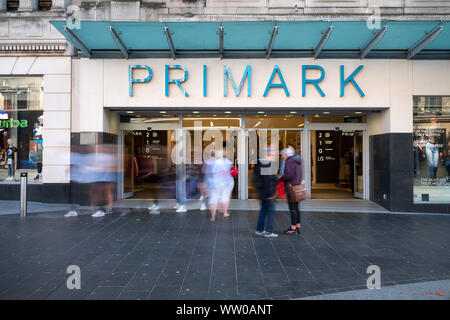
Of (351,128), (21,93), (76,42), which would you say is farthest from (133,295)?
(21,93)

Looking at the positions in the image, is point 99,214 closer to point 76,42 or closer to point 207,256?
point 207,256

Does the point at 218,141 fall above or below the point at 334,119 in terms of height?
below

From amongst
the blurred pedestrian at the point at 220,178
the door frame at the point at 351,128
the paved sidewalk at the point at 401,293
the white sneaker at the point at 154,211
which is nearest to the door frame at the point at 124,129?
the white sneaker at the point at 154,211

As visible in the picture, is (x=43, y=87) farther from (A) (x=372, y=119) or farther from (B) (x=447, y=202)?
(B) (x=447, y=202)

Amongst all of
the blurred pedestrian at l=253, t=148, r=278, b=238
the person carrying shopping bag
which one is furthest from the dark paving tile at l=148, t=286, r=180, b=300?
the person carrying shopping bag

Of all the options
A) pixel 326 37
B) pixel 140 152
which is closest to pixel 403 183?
pixel 326 37

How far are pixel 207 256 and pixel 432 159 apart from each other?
8.38 metres

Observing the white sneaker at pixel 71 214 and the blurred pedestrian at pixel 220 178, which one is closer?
the blurred pedestrian at pixel 220 178

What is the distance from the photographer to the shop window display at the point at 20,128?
1153 centimetres

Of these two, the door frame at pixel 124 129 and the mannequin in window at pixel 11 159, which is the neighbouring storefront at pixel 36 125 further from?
the door frame at pixel 124 129

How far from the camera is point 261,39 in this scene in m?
9.56
